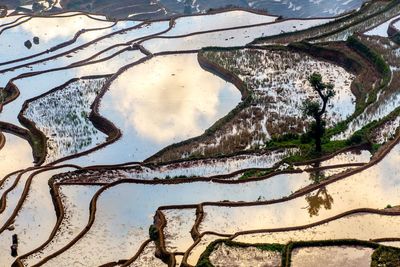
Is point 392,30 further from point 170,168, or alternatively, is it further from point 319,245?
point 319,245

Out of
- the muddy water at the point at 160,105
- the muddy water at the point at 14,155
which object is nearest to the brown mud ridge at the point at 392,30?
the muddy water at the point at 160,105

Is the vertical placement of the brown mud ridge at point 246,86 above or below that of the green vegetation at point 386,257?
above

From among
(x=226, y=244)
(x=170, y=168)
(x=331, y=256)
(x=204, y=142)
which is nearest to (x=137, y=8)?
(x=204, y=142)

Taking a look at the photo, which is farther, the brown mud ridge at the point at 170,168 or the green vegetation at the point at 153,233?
the brown mud ridge at the point at 170,168

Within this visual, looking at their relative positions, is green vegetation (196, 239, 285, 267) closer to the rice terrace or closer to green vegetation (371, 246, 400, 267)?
the rice terrace

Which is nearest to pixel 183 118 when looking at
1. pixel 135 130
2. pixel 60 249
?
pixel 135 130

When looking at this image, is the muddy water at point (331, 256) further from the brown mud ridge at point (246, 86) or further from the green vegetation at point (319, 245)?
the brown mud ridge at point (246, 86)

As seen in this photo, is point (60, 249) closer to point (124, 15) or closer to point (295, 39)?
point (295, 39)

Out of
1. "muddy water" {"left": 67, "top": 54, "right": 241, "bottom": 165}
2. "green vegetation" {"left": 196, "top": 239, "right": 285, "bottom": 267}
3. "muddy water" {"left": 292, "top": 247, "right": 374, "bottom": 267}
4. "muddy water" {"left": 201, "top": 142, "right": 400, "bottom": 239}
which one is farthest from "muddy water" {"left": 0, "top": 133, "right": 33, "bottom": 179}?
"muddy water" {"left": 292, "top": 247, "right": 374, "bottom": 267}
